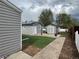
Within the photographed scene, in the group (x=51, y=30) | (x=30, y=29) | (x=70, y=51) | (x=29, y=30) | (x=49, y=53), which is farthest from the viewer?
(x=51, y=30)

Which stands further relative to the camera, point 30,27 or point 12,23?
point 30,27

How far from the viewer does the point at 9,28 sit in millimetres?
11148

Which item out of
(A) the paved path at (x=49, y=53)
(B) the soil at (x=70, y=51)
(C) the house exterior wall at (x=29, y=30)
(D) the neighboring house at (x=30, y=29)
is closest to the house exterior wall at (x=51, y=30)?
(D) the neighboring house at (x=30, y=29)

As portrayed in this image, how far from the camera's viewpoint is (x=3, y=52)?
10148mm

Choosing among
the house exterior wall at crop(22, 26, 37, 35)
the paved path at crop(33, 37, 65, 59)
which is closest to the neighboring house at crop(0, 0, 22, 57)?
the paved path at crop(33, 37, 65, 59)

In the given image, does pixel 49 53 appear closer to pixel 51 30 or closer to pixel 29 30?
pixel 29 30

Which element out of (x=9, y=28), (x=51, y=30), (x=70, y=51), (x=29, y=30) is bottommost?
(x=51, y=30)

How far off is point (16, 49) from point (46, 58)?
2550 mm

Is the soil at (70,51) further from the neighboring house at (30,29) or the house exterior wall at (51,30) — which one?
the house exterior wall at (51,30)

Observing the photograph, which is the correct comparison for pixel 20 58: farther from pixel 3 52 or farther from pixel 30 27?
pixel 30 27

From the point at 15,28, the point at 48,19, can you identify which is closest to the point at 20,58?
the point at 15,28

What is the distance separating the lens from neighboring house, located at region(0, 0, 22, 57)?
1014cm

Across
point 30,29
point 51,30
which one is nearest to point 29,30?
point 30,29

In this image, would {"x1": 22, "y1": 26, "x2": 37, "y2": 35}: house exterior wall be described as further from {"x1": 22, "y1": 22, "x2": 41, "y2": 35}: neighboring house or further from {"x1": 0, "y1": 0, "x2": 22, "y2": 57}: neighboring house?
{"x1": 0, "y1": 0, "x2": 22, "y2": 57}: neighboring house
